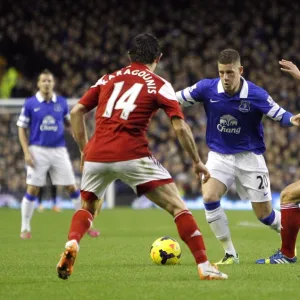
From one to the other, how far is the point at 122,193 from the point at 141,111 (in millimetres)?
16147

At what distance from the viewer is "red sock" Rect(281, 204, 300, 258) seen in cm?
917

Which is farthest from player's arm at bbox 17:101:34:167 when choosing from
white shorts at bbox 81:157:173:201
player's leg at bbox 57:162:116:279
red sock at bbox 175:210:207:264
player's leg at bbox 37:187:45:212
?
player's leg at bbox 37:187:45:212

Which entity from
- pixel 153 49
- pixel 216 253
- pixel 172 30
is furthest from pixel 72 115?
pixel 172 30

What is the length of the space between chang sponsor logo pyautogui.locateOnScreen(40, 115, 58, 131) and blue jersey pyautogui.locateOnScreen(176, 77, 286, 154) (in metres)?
4.57

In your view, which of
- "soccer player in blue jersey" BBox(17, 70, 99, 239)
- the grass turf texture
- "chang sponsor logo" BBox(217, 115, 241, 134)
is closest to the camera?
the grass turf texture

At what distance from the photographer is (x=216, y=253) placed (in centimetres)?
1078

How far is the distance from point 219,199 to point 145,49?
244cm

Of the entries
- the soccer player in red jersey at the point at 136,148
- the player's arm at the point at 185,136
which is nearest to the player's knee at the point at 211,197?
the soccer player in red jersey at the point at 136,148

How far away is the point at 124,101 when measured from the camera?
24.5ft

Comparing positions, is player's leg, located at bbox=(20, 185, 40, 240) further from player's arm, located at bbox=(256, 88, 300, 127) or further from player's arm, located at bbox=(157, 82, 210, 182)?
player's arm, located at bbox=(157, 82, 210, 182)

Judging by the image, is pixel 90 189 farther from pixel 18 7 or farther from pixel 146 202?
pixel 18 7

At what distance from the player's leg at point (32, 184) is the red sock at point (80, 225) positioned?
5838 mm

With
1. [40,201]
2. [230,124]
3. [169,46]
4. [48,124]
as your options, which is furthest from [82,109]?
[169,46]

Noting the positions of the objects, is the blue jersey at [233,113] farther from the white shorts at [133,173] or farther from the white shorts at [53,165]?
the white shorts at [53,165]
